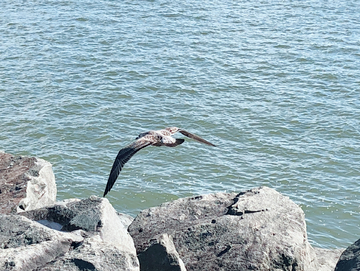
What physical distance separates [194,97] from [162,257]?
43.1ft

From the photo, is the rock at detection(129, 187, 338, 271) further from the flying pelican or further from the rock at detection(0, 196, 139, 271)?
the flying pelican

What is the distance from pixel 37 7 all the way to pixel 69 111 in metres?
13.1

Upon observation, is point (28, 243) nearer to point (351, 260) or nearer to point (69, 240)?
point (69, 240)

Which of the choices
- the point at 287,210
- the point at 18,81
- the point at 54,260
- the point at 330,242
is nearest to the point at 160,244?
the point at 54,260

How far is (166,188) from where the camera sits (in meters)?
15.7

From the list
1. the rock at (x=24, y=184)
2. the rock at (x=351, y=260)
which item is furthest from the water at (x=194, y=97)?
the rock at (x=351, y=260)

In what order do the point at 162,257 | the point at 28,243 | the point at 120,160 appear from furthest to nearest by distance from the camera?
the point at 120,160 < the point at 162,257 < the point at 28,243

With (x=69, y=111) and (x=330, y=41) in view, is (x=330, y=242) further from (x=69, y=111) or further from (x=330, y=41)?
(x=330, y=41)

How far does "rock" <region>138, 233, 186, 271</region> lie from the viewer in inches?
308

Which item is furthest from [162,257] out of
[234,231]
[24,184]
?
[24,184]

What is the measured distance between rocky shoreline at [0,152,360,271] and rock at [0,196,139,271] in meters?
0.01

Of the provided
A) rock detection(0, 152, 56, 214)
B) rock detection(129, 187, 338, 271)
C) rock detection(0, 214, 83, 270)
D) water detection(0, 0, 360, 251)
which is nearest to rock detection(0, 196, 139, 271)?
rock detection(0, 214, 83, 270)

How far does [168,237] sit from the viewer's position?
8.27 m

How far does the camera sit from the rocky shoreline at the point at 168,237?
22.4 ft
